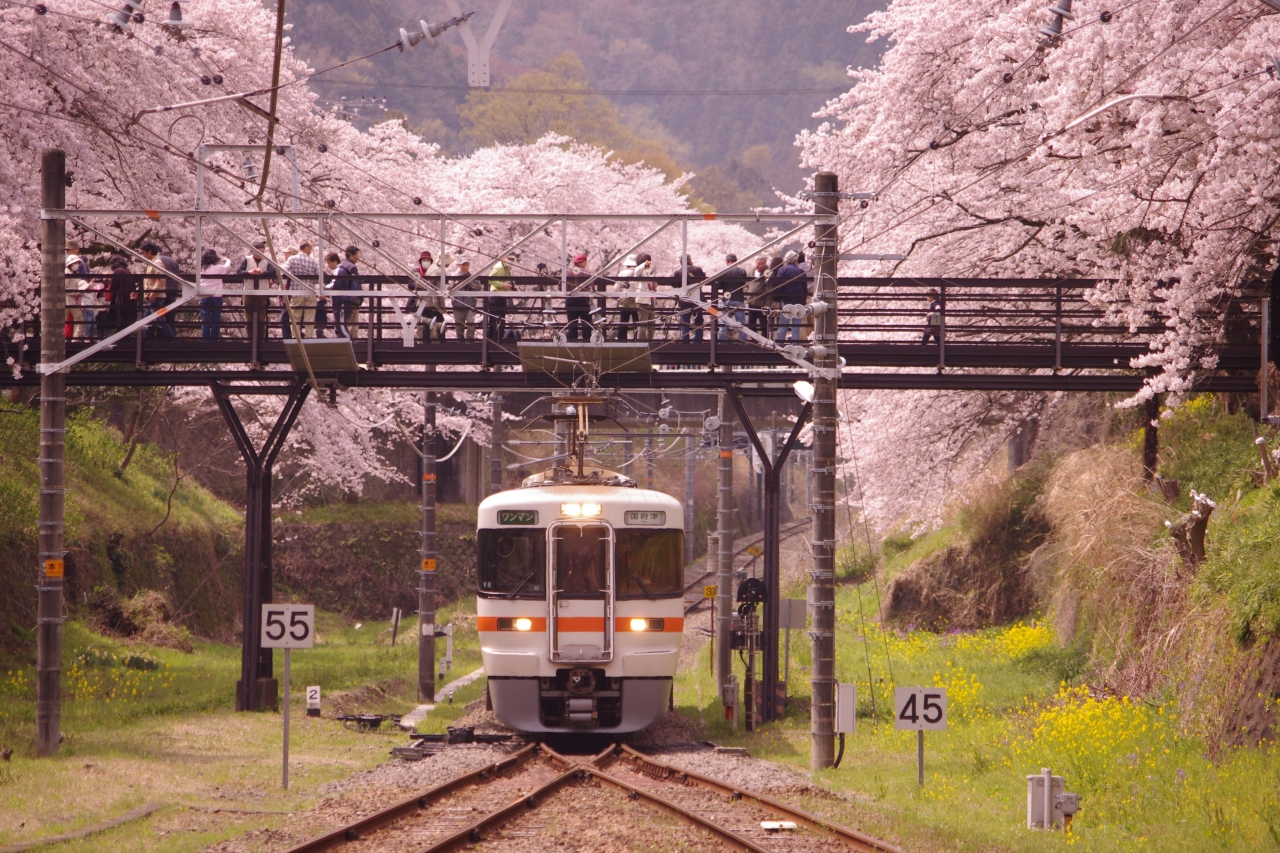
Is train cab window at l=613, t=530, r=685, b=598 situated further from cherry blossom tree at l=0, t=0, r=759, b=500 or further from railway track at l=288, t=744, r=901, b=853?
cherry blossom tree at l=0, t=0, r=759, b=500

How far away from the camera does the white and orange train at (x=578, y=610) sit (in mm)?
16484

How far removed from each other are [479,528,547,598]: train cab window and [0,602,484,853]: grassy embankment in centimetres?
241

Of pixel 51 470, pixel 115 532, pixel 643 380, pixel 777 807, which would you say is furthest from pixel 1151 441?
pixel 115 532

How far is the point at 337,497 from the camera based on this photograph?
43406 mm

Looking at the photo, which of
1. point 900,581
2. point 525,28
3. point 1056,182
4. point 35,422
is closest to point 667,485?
point 900,581

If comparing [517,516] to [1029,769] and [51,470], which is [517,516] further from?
[1029,769]

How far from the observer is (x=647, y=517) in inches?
662

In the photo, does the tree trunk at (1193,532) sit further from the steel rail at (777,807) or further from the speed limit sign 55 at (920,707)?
the steel rail at (777,807)

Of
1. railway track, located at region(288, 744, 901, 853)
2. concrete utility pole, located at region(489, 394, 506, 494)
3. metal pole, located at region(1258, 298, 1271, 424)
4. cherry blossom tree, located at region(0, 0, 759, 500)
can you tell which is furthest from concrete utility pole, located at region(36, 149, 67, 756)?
metal pole, located at region(1258, 298, 1271, 424)

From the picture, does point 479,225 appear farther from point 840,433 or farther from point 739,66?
point 739,66

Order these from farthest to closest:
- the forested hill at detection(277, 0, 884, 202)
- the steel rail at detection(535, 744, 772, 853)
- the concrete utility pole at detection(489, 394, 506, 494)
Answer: the forested hill at detection(277, 0, 884, 202) < the concrete utility pole at detection(489, 394, 506, 494) < the steel rail at detection(535, 744, 772, 853)

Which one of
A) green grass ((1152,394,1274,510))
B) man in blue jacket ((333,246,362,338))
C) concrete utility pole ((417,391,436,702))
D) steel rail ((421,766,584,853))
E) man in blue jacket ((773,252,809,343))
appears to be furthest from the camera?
concrete utility pole ((417,391,436,702))

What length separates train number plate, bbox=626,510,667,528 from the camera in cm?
1672

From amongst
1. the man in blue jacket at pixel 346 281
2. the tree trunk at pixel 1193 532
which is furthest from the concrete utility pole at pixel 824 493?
the man in blue jacket at pixel 346 281
